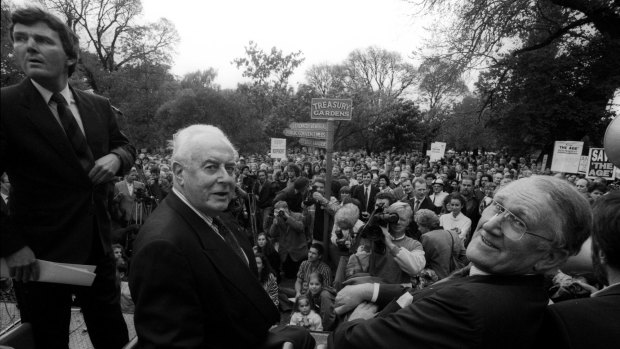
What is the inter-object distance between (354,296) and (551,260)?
0.76 metres

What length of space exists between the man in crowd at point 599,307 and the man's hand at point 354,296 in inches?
26.1

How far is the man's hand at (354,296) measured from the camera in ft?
6.14

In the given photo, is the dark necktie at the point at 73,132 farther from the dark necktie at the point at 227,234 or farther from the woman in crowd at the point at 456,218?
the woman in crowd at the point at 456,218

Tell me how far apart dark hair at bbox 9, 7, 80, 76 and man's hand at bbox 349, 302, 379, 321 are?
155 cm

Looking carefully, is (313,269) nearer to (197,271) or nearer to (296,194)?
(296,194)

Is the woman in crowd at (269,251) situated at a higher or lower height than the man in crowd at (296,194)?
lower

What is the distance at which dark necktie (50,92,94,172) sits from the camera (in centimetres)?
179

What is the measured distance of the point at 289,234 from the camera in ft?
23.9

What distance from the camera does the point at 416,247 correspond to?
3836mm

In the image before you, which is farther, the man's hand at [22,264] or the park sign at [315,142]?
the park sign at [315,142]

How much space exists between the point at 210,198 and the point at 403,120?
32.5 metres

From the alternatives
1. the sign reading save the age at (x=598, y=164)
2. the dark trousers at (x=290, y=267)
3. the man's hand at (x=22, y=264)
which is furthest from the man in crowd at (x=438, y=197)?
the man's hand at (x=22, y=264)

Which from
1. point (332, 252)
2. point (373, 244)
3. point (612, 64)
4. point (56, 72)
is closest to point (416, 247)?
point (373, 244)

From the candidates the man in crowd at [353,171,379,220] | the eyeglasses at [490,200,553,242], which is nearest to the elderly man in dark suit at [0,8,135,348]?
the eyeglasses at [490,200,553,242]
